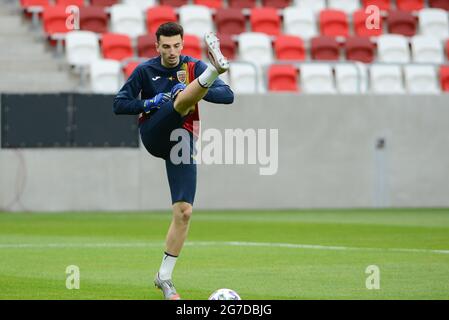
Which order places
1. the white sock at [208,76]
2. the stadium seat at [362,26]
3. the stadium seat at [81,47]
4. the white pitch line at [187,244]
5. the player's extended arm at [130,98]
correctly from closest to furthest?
the white sock at [208,76], the player's extended arm at [130,98], the white pitch line at [187,244], the stadium seat at [81,47], the stadium seat at [362,26]

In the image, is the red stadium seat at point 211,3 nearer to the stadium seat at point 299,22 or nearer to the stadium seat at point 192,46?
the stadium seat at point 299,22

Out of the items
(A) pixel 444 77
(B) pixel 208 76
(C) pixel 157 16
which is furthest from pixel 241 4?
(B) pixel 208 76

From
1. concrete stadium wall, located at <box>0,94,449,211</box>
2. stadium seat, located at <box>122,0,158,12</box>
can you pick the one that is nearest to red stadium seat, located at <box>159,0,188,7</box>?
stadium seat, located at <box>122,0,158,12</box>

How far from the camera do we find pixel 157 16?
2648 cm

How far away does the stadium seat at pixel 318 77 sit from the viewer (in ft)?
84.9

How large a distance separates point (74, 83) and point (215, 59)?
1578 cm

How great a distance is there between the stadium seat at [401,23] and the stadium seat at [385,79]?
2814mm

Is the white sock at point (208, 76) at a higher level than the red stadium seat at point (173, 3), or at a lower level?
lower

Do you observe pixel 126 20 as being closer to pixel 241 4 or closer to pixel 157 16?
pixel 157 16

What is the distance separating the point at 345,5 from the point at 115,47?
21.6 ft

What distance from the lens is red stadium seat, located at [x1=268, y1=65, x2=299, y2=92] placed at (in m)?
25.8

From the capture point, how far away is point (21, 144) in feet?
78.2

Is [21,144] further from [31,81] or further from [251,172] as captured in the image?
[251,172]

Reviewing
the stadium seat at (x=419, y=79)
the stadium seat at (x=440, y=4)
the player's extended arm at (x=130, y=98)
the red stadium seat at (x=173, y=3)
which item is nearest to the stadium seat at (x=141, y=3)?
the red stadium seat at (x=173, y=3)
